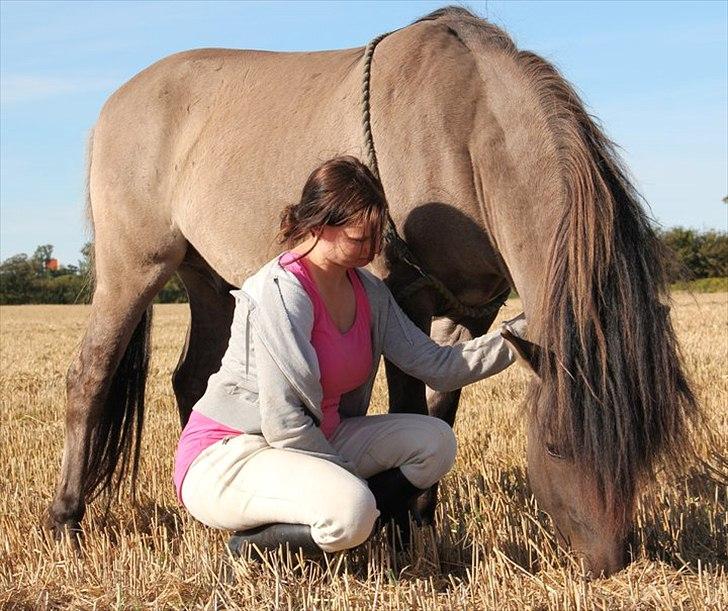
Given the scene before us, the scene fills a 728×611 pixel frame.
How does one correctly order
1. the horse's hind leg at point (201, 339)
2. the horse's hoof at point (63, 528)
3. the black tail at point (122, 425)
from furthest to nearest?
the horse's hind leg at point (201, 339), the black tail at point (122, 425), the horse's hoof at point (63, 528)

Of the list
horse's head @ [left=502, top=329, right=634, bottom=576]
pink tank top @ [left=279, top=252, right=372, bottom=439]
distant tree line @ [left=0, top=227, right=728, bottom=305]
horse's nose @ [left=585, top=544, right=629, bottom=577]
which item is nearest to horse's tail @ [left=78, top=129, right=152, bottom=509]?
pink tank top @ [left=279, top=252, right=372, bottom=439]

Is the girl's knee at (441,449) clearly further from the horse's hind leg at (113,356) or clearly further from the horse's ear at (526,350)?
the horse's hind leg at (113,356)

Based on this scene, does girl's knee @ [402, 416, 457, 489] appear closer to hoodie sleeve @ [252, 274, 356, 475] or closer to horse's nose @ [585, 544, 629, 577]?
hoodie sleeve @ [252, 274, 356, 475]

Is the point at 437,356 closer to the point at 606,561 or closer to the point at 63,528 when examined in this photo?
the point at 606,561

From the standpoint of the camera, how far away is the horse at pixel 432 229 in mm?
3324

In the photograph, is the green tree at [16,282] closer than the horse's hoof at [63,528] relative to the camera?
No

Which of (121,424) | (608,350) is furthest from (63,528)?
(608,350)

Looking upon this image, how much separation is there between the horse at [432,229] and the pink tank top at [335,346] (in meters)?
0.42

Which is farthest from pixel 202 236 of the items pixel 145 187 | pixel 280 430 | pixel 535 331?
pixel 535 331

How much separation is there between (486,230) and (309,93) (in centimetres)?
128

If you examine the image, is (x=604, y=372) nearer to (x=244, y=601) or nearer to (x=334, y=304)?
(x=334, y=304)

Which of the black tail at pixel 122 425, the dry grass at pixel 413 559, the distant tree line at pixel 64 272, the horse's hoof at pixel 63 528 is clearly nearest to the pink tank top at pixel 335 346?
the dry grass at pixel 413 559

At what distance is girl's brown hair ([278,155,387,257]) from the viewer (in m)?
3.55

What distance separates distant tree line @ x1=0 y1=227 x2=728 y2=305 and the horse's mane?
3241 cm
